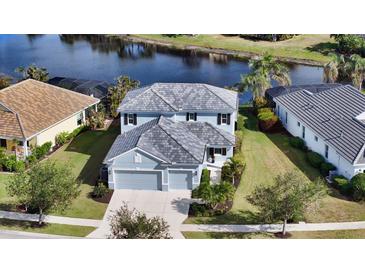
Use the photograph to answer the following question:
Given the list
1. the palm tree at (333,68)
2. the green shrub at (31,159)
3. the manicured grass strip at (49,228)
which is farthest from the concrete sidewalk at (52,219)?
the palm tree at (333,68)

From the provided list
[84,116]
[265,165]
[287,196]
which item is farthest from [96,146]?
[287,196]

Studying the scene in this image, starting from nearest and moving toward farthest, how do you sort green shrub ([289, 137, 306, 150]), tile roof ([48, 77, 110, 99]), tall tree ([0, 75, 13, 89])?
green shrub ([289, 137, 306, 150])
tile roof ([48, 77, 110, 99])
tall tree ([0, 75, 13, 89])

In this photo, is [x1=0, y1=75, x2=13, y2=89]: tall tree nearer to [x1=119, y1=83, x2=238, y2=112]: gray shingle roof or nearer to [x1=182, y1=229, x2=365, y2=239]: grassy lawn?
[x1=119, y1=83, x2=238, y2=112]: gray shingle roof

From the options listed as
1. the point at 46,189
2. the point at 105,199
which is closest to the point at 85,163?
the point at 105,199

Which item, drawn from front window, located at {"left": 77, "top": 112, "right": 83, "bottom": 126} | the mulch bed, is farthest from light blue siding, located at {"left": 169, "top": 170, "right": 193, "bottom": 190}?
front window, located at {"left": 77, "top": 112, "right": 83, "bottom": 126}

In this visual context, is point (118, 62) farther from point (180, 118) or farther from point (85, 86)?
point (180, 118)

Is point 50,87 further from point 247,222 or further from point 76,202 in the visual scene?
point 247,222
